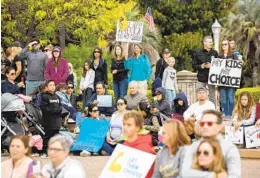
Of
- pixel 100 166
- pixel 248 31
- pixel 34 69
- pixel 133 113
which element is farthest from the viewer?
pixel 248 31

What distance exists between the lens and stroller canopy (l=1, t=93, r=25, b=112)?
16.5m

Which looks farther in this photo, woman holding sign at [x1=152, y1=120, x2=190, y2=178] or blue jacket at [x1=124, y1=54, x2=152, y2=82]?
blue jacket at [x1=124, y1=54, x2=152, y2=82]

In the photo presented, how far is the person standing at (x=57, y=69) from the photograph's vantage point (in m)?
19.2

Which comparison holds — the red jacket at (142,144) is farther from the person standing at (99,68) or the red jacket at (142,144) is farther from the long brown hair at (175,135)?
the person standing at (99,68)

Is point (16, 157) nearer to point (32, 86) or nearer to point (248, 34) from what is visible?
point (32, 86)

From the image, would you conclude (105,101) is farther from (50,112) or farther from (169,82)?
(169,82)

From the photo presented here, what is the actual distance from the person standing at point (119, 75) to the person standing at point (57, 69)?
124 cm

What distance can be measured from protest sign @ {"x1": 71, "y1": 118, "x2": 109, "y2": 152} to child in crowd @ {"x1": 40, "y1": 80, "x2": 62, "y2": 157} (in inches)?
21.9

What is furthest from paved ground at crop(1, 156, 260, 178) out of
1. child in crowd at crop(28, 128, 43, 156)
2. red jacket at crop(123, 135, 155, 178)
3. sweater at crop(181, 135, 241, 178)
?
sweater at crop(181, 135, 241, 178)

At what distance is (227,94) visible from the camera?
2103 centimetres

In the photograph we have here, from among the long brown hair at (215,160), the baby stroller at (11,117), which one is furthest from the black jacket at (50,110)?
the long brown hair at (215,160)

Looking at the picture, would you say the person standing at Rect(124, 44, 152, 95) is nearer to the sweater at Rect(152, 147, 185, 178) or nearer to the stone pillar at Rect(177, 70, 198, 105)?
the stone pillar at Rect(177, 70, 198, 105)

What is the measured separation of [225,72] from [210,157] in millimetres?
12896

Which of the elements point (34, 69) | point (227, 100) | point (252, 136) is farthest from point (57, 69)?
point (252, 136)
